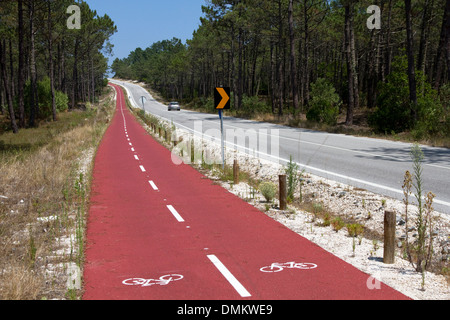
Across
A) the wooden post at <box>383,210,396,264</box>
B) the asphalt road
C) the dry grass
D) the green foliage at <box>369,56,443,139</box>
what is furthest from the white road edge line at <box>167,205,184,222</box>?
the green foliage at <box>369,56,443,139</box>

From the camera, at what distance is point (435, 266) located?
6.02m

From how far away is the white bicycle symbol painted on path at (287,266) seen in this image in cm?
571

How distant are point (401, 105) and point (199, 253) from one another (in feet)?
63.5

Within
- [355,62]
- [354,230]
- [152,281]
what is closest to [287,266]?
[152,281]

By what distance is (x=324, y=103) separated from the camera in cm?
2780

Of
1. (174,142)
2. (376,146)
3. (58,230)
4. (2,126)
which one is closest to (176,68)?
A: (2,126)

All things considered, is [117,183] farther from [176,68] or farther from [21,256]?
[176,68]

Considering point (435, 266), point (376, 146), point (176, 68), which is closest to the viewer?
point (435, 266)

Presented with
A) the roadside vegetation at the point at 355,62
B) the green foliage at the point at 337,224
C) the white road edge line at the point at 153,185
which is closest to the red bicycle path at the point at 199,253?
the white road edge line at the point at 153,185

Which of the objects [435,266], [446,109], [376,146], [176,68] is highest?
[176,68]

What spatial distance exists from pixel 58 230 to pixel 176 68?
97696mm

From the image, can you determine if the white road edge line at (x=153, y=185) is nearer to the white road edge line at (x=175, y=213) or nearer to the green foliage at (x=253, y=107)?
the white road edge line at (x=175, y=213)

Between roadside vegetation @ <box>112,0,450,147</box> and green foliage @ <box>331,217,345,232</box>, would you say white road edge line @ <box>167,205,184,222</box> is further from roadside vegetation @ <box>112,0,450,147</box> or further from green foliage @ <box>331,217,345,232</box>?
roadside vegetation @ <box>112,0,450,147</box>
